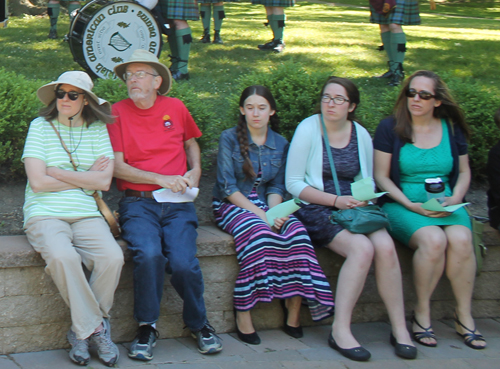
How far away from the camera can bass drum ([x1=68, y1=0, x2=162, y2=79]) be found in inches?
239

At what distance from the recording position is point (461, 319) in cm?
390

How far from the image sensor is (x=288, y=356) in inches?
139

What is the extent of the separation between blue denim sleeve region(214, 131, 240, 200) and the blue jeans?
376 millimetres

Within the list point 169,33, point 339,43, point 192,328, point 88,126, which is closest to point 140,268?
point 192,328

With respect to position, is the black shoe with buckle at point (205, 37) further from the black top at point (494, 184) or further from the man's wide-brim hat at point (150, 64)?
the black top at point (494, 184)

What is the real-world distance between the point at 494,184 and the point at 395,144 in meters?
0.68

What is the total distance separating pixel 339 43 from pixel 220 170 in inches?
240

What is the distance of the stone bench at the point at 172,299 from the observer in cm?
337

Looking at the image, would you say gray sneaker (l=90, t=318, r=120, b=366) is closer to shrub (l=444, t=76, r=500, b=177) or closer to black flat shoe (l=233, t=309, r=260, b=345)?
black flat shoe (l=233, t=309, r=260, b=345)

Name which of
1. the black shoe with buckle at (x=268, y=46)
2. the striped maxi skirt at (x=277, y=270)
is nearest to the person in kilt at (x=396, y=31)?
the black shoe with buckle at (x=268, y=46)

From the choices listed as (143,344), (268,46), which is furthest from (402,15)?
(143,344)

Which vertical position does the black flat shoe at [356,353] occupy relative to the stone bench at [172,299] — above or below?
below

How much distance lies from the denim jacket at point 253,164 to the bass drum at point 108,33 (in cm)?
263

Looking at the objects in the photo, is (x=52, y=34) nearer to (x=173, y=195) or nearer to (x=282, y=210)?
(x=173, y=195)
